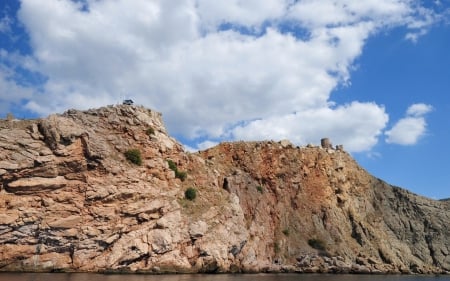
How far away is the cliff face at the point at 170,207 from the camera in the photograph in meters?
59.4

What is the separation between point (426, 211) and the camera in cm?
13262

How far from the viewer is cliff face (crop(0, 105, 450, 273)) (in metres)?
59.4

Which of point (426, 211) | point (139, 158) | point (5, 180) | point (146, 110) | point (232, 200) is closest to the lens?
point (5, 180)

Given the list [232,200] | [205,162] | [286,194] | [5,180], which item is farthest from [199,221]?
[286,194]

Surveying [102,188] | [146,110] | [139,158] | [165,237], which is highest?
[146,110]

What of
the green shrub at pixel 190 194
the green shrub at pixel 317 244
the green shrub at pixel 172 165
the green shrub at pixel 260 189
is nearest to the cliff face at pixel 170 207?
the green shrub at pixel 260 189

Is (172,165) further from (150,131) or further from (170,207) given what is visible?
(170,207)

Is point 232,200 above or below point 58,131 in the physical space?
below

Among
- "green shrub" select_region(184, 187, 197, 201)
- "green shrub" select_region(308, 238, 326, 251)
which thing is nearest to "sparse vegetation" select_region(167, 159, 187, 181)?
"green shrub" select_region(184, 187, 197, 201)

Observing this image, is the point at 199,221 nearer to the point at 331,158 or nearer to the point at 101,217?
the point at 101,217

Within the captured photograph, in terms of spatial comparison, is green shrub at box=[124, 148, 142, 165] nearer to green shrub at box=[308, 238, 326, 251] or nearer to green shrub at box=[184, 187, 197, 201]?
green shrub at box=[184, 187, 197, 201]

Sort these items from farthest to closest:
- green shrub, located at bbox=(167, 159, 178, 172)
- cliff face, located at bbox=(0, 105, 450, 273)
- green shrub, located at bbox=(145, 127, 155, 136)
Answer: green shrub, located at bbox=(167, 159, 178, 172)
green shrub, located at bbox=(145, 127, 155, 136)
cliff face, located at bbox=(0, 105, 450, 273)

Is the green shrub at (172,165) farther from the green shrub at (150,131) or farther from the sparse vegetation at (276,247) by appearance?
the sparse vegetation at (276,247)

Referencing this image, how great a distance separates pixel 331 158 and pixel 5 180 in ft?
263
